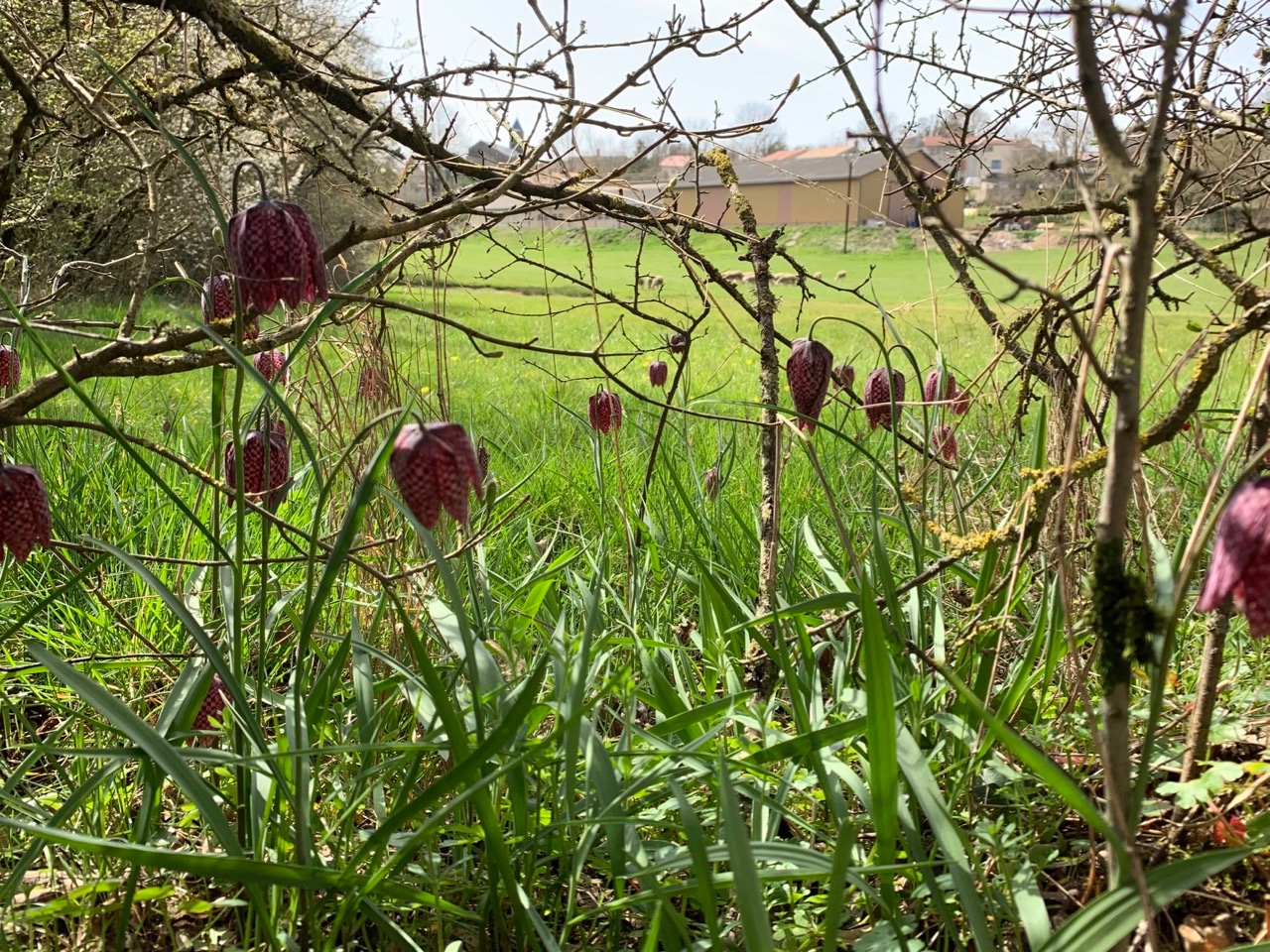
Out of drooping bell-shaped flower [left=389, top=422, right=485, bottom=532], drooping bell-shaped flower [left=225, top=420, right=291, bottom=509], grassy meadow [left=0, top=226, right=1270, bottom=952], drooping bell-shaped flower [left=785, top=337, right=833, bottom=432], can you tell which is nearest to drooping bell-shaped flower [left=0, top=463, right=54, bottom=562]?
grassy meadow [left=0, top=226, right=1270, bottom=952]

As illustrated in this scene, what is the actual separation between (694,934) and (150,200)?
1149mm

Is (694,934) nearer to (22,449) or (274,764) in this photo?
(274,764)

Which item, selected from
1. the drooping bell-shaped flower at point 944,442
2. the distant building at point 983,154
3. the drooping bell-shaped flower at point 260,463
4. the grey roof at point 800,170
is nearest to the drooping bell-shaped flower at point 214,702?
the drooping bell-shaped flower at point 260,463

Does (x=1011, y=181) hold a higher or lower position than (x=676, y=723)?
higher

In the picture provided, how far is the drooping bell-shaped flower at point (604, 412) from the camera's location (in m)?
2.16

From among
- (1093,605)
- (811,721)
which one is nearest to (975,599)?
(811,721)

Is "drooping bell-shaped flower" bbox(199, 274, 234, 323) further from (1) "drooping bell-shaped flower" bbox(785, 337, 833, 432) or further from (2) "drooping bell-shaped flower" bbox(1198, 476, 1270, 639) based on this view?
(2) "drooping bell-shaped flower" bbox(1198, 476, 1270, 639)

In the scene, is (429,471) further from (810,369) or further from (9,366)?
(9,366)

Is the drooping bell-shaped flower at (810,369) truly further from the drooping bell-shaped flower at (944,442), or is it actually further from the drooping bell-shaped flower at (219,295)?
the drooping bell-shaped flower at (219,295)

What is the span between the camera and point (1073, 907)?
1.25m

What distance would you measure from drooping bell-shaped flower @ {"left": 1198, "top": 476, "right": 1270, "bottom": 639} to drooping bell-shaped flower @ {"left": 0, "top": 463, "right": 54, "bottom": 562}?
3.79 ft

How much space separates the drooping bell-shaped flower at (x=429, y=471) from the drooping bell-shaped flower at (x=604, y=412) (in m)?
1.14

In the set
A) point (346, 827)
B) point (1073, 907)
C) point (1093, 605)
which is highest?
point (1093, 605)

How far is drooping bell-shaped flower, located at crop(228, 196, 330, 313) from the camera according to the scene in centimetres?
110
